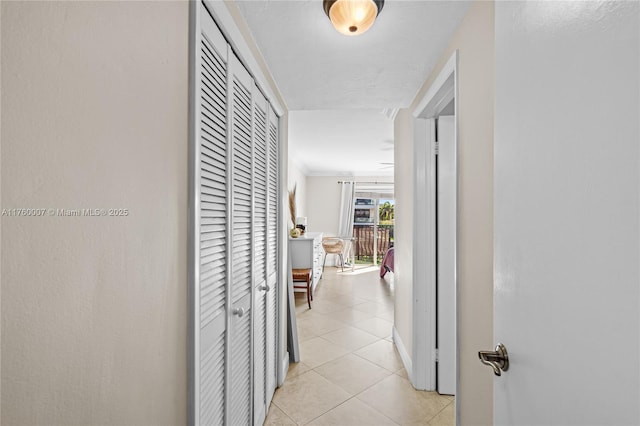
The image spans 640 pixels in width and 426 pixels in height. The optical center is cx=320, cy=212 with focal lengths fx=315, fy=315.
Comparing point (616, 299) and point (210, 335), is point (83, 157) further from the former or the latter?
point (616, 299)

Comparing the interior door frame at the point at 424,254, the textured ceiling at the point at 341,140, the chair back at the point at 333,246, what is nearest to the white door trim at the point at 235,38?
the interior door frame at the point at 424,254

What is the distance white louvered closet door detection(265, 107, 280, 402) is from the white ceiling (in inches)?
14.2

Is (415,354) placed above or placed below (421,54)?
below

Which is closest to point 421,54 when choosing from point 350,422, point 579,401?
point 579,401

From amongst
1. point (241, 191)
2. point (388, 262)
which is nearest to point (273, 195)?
point (241, 191)

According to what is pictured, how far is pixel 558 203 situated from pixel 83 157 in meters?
0.89

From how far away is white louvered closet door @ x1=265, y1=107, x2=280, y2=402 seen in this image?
2080 mm

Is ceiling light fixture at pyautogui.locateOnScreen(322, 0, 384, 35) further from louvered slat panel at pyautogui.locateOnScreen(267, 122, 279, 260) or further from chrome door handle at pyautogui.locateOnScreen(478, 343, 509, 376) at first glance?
chrome door handle at pyautogui.locateOnScreen(478, 343, 509, 376)

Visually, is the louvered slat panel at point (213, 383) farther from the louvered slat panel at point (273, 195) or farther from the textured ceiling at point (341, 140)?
the textured ceiling at point (341, 140)

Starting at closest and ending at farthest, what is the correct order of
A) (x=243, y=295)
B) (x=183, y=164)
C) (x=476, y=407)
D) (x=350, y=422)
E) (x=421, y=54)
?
(x=183, y=164) → (x=476, y=407) → (x=243, y=295) → (x=421, y=54) → (x=350, y=422)

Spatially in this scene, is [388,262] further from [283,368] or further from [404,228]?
[283,368]

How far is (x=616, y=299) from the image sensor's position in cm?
47

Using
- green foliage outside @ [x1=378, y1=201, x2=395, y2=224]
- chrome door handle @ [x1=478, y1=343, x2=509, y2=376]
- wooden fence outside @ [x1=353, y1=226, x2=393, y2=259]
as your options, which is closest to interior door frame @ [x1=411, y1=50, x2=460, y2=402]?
chrome door handle @ [x1=478, y1=343, x2=509, y2=376]

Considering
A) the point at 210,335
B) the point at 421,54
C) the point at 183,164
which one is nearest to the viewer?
the point at 183,164
